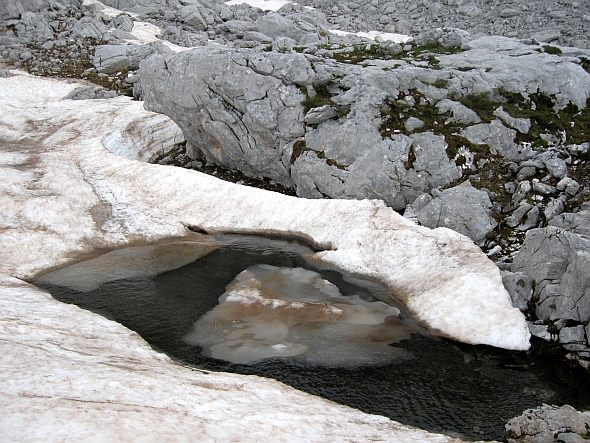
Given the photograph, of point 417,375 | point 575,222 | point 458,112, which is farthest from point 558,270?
point 458,112

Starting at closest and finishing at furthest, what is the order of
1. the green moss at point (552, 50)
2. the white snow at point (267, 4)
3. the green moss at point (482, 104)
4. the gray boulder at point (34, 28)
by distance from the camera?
the green moss at point (482, 104) < the green moss at point (552, 50) < the gray boulder at point (34, 28) < the white snow at point (267, 4)

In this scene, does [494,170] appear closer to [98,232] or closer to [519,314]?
[519,314]

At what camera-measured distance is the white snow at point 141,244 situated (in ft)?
44.5

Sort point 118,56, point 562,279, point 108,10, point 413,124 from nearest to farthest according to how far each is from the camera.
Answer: point 562,279, point 413,124, point 118,56, point 108,10

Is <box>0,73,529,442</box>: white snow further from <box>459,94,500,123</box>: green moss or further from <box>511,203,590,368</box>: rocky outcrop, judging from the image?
<box>459,94,500,123</box>: green moss

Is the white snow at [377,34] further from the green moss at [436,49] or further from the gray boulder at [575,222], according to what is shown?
the gray boulder at [575,222]

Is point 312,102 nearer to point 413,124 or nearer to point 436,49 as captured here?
point 413,124

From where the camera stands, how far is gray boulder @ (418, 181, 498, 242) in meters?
27.2

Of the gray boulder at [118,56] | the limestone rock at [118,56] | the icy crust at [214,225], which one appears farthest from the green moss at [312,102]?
the limestone rock at [118,56]

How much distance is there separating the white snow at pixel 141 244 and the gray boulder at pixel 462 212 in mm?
1744

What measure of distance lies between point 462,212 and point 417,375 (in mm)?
12645

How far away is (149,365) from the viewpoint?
679 inches

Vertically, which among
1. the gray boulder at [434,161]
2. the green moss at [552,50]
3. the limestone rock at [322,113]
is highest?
the green moss at [552,50]

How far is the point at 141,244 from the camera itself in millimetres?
29859
